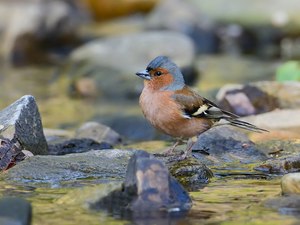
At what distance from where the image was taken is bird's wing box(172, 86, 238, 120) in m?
7.71

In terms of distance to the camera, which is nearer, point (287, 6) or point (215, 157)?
point (215, 157)

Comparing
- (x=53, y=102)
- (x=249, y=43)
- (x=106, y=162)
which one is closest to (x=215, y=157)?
(x=106, y=162)

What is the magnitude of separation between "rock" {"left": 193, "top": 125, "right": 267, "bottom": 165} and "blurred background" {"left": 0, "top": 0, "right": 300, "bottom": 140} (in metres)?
2.07

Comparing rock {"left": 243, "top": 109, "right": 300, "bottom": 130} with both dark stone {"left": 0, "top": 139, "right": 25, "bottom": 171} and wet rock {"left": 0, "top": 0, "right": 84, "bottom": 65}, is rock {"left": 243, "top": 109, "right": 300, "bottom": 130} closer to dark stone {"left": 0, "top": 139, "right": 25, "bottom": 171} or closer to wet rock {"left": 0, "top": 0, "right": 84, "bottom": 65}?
dark stone {"left": 0, "top": 139, "right": 25, "bottom": 171}

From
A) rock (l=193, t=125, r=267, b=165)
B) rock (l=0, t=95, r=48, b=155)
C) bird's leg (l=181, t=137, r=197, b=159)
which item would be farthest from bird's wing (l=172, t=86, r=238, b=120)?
rock (l=0, t=95, r=48, b=155)

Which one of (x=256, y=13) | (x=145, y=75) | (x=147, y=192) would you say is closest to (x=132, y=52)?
(x=256, y=13)

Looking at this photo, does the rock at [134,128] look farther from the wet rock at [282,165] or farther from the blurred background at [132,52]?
the wet rock at [282,165]

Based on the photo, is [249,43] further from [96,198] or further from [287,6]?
[96,198]

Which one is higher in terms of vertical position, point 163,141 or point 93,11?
point 93,11

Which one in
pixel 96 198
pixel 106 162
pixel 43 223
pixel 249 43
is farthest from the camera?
pixel 249 43

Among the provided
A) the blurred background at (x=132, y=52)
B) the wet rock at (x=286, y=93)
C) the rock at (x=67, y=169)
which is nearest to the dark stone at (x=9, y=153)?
the rock at (x=67, y=169)

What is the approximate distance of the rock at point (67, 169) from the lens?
23.0 feet

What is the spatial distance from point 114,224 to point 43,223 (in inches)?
19.4

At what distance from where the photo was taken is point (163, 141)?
32.1 feet
